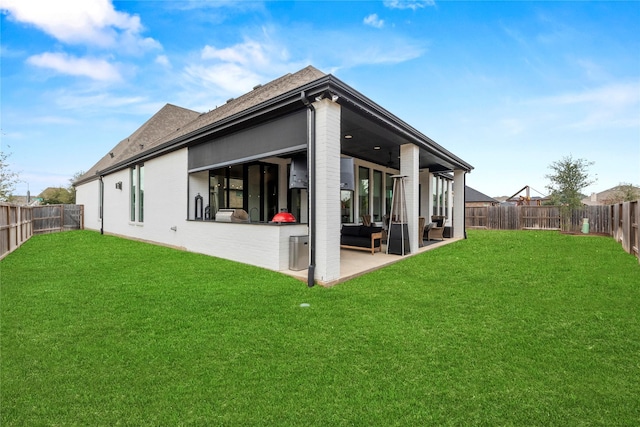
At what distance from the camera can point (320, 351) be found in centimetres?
277

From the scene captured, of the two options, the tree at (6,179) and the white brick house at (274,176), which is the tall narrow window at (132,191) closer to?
the white brick house at (274,176)

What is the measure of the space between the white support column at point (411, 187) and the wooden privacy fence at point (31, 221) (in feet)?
36.0

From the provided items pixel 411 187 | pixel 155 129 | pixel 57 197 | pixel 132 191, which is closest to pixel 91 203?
pixel 155 129

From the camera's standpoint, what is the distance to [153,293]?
4.61 metres

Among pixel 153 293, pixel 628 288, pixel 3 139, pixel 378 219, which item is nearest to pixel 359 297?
pixel 153 293

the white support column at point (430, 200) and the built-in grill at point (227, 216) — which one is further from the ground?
the white support column at point (430, 200)

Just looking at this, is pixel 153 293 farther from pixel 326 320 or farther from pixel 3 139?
pixel 3 139

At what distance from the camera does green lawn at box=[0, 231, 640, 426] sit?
193 cm

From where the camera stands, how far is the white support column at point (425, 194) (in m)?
15.3

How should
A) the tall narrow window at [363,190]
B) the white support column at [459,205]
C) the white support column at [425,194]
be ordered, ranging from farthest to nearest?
1. the white support column at [425,194]
2. the white support column at [459,205]
3. the tall narrow window at [363,190]

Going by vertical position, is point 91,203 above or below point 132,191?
below

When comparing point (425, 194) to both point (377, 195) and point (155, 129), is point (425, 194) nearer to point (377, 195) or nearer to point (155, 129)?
point (377, 195)

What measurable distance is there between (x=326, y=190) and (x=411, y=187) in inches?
158

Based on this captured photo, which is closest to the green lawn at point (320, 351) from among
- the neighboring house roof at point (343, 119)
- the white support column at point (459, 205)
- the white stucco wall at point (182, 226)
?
the white stucco wall at point (182, 226)
